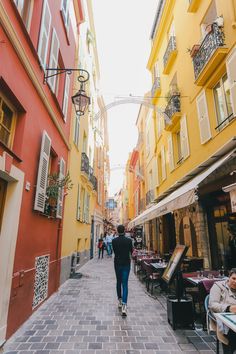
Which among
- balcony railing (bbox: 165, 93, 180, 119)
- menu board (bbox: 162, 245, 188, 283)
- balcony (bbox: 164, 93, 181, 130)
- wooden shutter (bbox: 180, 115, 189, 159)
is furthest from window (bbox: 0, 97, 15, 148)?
balcony railing (bbox: 165, 93, 180, 119)

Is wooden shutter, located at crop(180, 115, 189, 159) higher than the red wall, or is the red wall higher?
wooden shutter, located at crop(180, 115, 189, 159)

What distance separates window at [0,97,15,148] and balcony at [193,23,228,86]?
5.87 meters

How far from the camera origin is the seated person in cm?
269

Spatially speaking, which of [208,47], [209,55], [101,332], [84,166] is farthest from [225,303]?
[84,166]

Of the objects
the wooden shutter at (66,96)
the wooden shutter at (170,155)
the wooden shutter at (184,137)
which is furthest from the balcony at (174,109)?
the wooden shutter at (66,96)

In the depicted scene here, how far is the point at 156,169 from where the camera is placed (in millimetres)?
15438

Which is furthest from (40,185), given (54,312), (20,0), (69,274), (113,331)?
(69,274)

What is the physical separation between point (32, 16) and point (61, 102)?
3021mm

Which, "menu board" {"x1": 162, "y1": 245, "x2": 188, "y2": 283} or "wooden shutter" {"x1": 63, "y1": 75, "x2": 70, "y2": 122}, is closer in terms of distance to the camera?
"menu board" {"x1": 162, "y1": 245, "x2": 188, "y2": 283}

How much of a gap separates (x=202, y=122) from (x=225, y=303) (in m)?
6.34

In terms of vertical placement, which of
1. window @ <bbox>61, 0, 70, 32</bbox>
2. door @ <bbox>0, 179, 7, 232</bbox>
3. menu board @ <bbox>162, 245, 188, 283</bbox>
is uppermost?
window @ <bbox>61, 0, 70, 32</bbox>

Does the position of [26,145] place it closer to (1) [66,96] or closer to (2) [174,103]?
(1) [66,96]

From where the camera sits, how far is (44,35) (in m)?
6.03

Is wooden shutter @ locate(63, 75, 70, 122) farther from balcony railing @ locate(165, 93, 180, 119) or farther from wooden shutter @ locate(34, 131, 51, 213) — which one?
balcony railing @ locate(165, 93, 180, 119)
